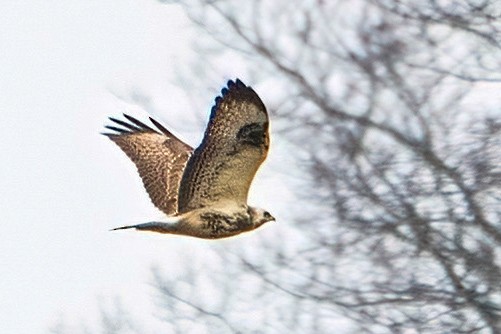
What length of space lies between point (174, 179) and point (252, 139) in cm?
120

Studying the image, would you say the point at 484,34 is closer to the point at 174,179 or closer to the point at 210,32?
the point at 210,32

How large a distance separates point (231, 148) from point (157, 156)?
1276 mm

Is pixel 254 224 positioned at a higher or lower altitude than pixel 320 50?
lower

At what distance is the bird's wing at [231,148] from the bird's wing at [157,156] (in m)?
0.56

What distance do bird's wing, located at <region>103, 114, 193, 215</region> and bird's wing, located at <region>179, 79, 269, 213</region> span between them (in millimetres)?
563

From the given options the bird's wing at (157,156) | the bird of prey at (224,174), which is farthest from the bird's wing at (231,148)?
the bird's wing at (157,156)

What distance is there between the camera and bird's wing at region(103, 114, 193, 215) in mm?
11906

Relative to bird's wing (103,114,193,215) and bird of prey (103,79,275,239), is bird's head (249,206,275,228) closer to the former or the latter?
bird of prey (103,79,275,239)

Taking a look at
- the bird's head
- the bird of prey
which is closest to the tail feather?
the bird of prey

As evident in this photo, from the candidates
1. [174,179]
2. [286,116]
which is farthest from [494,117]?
[174,179]

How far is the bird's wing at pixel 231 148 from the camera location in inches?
428

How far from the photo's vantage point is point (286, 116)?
18375mm

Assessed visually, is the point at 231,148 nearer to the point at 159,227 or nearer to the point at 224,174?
the point at 224,174

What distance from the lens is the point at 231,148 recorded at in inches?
432
